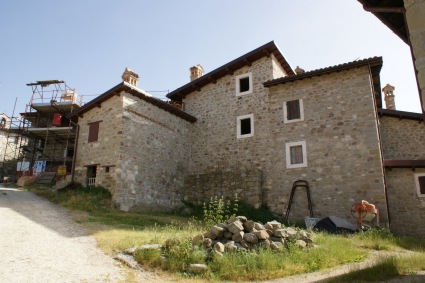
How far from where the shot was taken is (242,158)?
15477 mm

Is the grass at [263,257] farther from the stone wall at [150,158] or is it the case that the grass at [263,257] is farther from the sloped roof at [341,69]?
the sloped roof at [341,69]

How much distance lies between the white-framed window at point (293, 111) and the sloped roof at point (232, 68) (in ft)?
10.0

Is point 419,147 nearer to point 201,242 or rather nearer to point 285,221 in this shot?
point 285,221

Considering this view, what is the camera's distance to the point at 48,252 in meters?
6.68

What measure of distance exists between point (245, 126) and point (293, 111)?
266 centimetres

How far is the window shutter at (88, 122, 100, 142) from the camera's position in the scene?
15.0 metres

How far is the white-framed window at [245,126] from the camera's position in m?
15.6

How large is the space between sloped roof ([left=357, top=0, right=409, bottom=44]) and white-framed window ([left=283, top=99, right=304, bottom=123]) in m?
8.58

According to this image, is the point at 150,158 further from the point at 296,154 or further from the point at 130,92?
the point at 296,154

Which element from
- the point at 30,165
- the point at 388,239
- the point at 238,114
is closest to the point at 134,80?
the point at 238,114

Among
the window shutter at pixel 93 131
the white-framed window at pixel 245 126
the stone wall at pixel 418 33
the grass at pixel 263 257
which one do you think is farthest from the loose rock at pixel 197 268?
the window shutter at pixel 93 131

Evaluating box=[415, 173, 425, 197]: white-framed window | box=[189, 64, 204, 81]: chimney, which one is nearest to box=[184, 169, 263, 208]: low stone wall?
box=[415, 173, 425, 197]: white-framed window

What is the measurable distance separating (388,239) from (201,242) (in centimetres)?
608

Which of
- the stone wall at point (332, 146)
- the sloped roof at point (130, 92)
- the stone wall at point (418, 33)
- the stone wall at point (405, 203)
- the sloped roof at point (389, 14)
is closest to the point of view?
the stone wall at point (418, 33)
